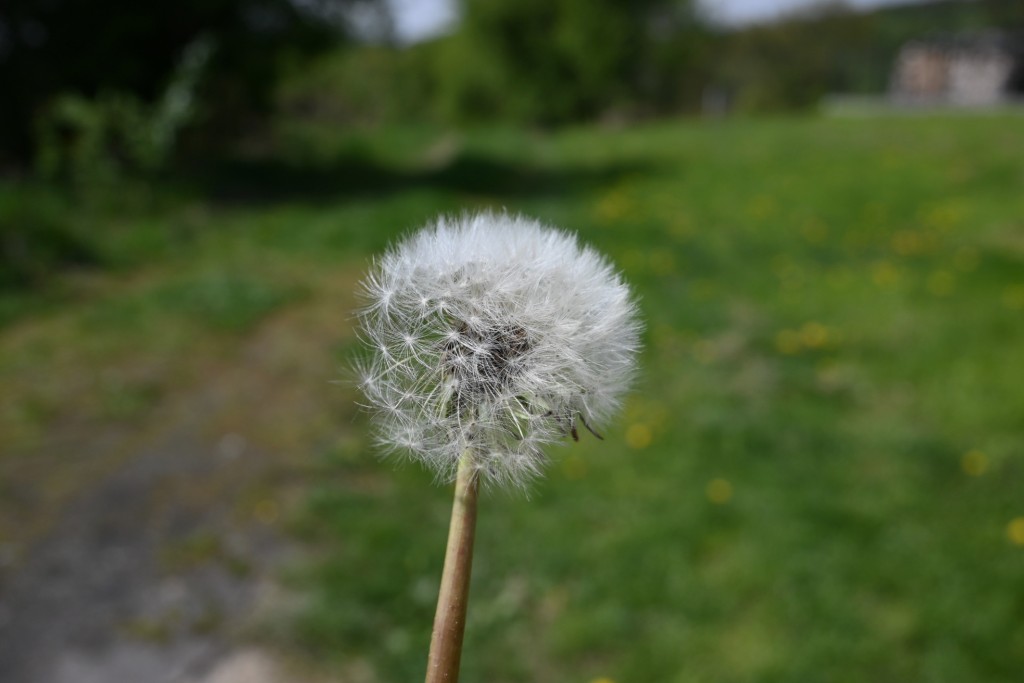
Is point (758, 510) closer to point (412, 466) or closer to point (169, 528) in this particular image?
point (412, 466)

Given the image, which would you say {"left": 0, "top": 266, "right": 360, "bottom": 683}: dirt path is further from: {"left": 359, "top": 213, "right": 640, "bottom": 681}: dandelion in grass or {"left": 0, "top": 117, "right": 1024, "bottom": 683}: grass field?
{"left": 359, "top": 213, "right": 640, "bottom": 681}: dandelion in grass

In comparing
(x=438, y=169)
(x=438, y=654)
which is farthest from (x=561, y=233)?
(x=438, y=169)

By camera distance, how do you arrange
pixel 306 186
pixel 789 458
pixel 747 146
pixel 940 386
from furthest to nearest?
pixel 747 146
pixel 306 186
pixel 940 386
pixel 789 458

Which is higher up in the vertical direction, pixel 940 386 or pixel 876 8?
pixel 876 8

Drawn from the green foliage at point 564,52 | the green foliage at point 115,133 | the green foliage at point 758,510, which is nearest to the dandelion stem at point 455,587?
the green foliage at point 758,510

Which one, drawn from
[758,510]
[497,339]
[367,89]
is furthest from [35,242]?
[367,89]

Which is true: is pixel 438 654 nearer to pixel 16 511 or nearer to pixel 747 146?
pixel 16 511

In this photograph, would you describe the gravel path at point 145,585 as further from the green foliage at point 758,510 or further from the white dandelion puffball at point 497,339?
the white dandelion puffball at point 497,339
